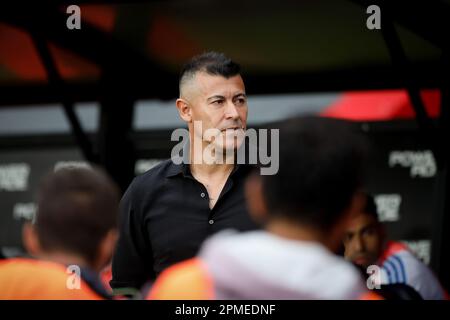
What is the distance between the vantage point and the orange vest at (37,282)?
1.78 meters

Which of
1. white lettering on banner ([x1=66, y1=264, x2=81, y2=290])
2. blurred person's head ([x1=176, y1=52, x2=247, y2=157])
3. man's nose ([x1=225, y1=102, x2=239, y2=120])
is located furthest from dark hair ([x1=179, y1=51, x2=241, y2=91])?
white lettering on banner ([x1=66, y1=264, x2=81, y2=290])

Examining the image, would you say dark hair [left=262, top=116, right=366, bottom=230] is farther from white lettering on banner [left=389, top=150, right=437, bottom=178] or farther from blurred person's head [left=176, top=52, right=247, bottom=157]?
white lettering on banner [left=389, top=150, right=437, bottom=178]

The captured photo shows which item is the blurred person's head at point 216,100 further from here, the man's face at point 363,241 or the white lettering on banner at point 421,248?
the white lettering on banner at point 421,248

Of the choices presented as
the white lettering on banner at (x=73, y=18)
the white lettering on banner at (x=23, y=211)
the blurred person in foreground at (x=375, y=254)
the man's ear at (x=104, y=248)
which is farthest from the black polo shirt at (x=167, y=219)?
the white lettering on banner at (x=23, y=211)

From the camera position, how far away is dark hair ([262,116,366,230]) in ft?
5.30

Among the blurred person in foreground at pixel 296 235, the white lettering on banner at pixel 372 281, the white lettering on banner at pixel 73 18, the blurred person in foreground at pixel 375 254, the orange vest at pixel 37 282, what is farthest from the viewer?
the white lettering on banner at pixel 73 18

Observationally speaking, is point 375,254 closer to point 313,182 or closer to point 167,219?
point 167,219

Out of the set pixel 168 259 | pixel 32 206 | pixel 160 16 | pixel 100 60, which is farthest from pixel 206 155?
pixel 32 206

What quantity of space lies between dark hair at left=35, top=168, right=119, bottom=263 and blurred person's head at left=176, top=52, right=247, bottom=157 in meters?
0.85

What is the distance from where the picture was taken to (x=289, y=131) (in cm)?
165

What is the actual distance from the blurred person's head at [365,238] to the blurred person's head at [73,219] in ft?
5.53

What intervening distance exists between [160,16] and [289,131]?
2.75 metres

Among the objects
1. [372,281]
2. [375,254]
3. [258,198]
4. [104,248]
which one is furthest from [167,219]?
[375,254]

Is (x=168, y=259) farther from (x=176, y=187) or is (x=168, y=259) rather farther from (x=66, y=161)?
(x=66, y=161)
